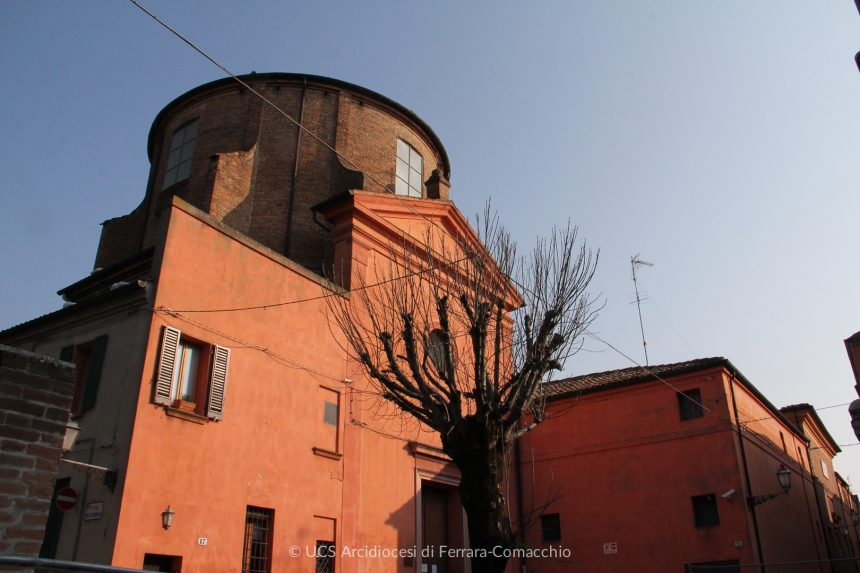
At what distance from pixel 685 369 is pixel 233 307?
36.6ft

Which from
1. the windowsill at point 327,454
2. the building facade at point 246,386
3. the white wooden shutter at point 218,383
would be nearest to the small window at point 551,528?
the building facade at point 246,386

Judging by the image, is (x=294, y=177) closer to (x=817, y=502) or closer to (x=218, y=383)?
(x=218, y=383)

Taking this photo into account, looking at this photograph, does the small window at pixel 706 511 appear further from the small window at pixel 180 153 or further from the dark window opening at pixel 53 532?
the small window at pixel 180 153

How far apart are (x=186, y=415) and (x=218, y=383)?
82 cm

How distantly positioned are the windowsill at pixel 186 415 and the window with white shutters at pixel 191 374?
0.09 meters

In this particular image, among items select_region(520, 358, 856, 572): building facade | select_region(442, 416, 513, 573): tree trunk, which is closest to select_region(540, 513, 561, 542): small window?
select_region(520, 358, 856, 572): building facade

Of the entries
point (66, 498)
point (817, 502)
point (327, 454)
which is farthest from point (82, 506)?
point (817, 502)

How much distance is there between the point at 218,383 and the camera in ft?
36.7

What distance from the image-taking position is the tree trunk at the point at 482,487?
8.76 meters

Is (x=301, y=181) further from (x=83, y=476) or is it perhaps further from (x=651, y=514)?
(x=651, y=514)

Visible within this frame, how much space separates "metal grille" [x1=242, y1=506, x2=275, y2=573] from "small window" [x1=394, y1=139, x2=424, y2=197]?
11085mm

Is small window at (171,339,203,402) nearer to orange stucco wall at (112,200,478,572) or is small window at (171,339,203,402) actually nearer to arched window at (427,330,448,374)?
orange stucco wall at (112,200,478,572)

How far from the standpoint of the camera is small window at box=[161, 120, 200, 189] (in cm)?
1955

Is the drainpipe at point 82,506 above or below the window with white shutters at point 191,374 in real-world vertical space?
below
